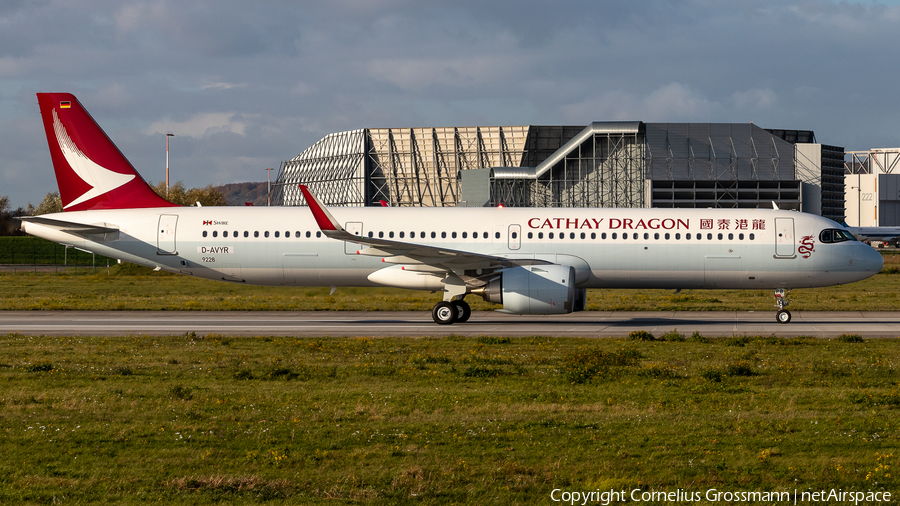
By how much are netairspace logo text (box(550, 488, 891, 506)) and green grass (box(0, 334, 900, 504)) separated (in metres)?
0.16

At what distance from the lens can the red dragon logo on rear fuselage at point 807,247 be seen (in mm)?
26000

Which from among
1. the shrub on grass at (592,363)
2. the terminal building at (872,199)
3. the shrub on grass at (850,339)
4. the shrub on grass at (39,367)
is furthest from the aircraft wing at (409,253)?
the terminal building at (872,199)

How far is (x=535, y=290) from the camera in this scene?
23.5m

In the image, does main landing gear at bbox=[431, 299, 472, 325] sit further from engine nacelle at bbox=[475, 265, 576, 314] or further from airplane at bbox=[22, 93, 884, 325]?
engine nacelle at bbox=[475, 265, 576, 314]

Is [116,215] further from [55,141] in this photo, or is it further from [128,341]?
[128,341]

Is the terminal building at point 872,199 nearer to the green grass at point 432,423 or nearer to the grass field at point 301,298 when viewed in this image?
the grass field at point 301,298

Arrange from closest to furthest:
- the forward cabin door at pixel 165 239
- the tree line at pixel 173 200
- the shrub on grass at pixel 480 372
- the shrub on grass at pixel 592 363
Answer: the shrub on grass at pixel 592 363 → the shrub on grass at pixel 480 372 → the forward cabin door at pixel 165 239 → the tree line at pixel 173 200

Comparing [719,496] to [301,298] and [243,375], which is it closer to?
[243,375]

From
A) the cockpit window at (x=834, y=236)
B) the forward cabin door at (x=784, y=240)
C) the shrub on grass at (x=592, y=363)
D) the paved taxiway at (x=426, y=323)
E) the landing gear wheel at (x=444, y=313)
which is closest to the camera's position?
the shrub on grass at (x=592, y=363)

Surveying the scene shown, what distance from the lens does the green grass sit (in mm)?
7773

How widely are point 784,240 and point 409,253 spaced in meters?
12.5

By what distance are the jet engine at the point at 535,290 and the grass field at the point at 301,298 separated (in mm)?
4570

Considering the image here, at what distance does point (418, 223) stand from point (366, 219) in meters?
1.79

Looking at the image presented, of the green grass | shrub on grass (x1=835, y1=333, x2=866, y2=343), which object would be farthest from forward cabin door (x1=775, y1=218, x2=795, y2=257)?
the green grass
